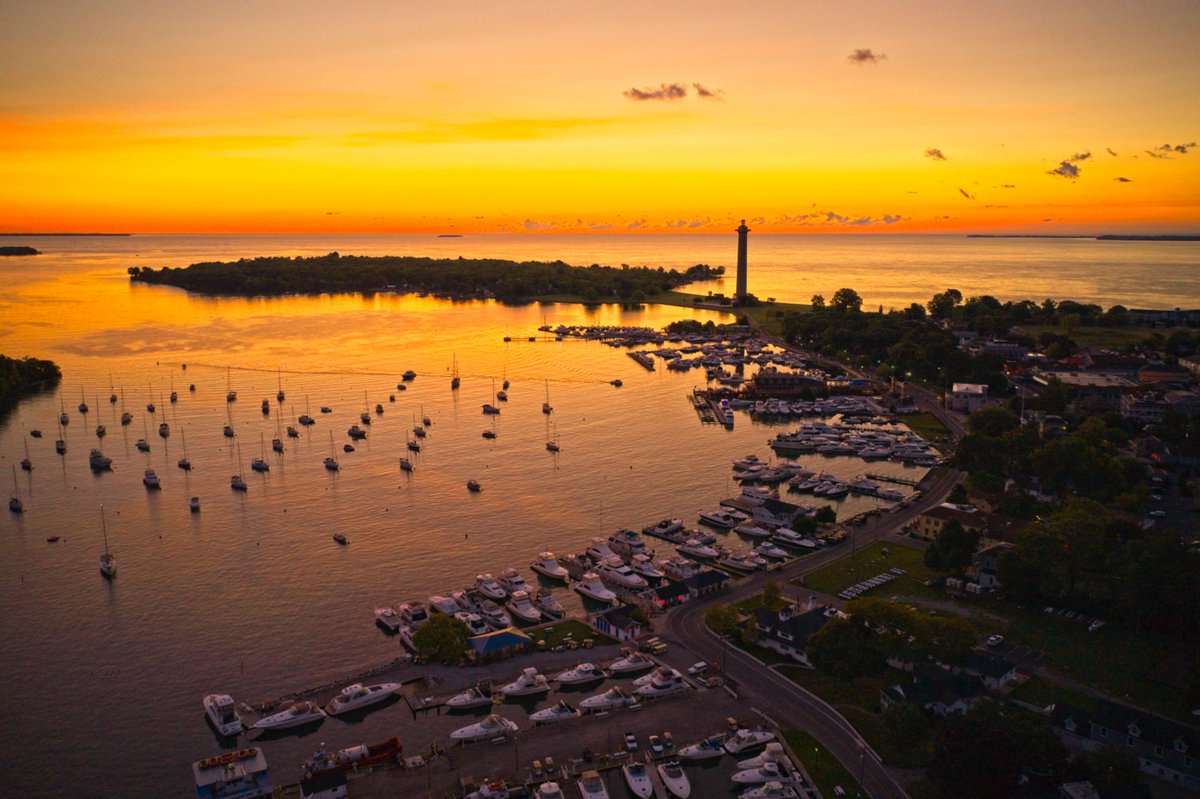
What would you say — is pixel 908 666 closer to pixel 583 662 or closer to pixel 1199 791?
pixel 1199 791

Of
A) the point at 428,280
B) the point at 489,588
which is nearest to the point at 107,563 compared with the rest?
the point at 489,588

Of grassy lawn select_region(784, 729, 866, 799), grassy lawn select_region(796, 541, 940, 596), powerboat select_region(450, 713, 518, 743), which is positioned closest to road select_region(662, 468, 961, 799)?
grassy lawn select_region(784, 729, 866, 799)

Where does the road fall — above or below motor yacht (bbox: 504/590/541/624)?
above

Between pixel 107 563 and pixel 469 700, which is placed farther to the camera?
pixel 107 563

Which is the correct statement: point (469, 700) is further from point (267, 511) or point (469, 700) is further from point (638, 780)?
point (267, 511)

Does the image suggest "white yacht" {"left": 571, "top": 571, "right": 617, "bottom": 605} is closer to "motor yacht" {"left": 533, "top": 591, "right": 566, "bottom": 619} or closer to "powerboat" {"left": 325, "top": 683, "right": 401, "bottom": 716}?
"motor yacht" {"left": 533, "top": 591, "right": 566, "bottom": 619}

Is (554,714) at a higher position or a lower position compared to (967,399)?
lower
